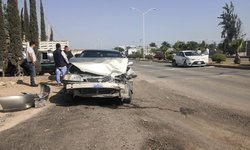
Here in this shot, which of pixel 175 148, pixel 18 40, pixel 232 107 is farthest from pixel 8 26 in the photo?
pixel 175 148

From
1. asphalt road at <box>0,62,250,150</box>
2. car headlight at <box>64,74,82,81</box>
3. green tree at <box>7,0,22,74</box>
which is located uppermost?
green tree at <box>7,0,22,74</box>

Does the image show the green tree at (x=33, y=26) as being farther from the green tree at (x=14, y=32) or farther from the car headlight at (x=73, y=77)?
the car headlight at (x=73, y=77)

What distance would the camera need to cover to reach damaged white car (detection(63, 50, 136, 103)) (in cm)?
1032

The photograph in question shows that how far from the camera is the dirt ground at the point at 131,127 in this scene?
650 cm

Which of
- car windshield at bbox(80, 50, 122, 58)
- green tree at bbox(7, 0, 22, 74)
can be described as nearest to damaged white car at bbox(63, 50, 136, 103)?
car windshield at bbox(80, 50, 122, 58)

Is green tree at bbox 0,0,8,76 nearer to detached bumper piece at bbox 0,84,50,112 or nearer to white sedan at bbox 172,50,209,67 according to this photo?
detached bumper piece at bbox 0,84,50,112

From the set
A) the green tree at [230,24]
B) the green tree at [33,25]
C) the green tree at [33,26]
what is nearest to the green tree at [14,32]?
the green tree at [33,26]

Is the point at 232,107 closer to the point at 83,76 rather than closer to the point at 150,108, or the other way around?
the point at 150,108

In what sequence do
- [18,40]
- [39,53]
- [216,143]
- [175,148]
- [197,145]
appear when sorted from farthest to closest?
1. [39,53]
2. [18,40]
3. [216,143]
4. [197,145]
5. [175,148]

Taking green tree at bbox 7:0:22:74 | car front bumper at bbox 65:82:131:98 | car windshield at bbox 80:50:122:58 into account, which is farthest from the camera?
green tree at bbox 7:0:22:74

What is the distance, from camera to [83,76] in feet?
34.9

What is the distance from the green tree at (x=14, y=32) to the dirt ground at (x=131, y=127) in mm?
11812

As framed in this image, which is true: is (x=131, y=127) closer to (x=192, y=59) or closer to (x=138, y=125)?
(x=138, y=125)

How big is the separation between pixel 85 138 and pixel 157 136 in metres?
1.21
